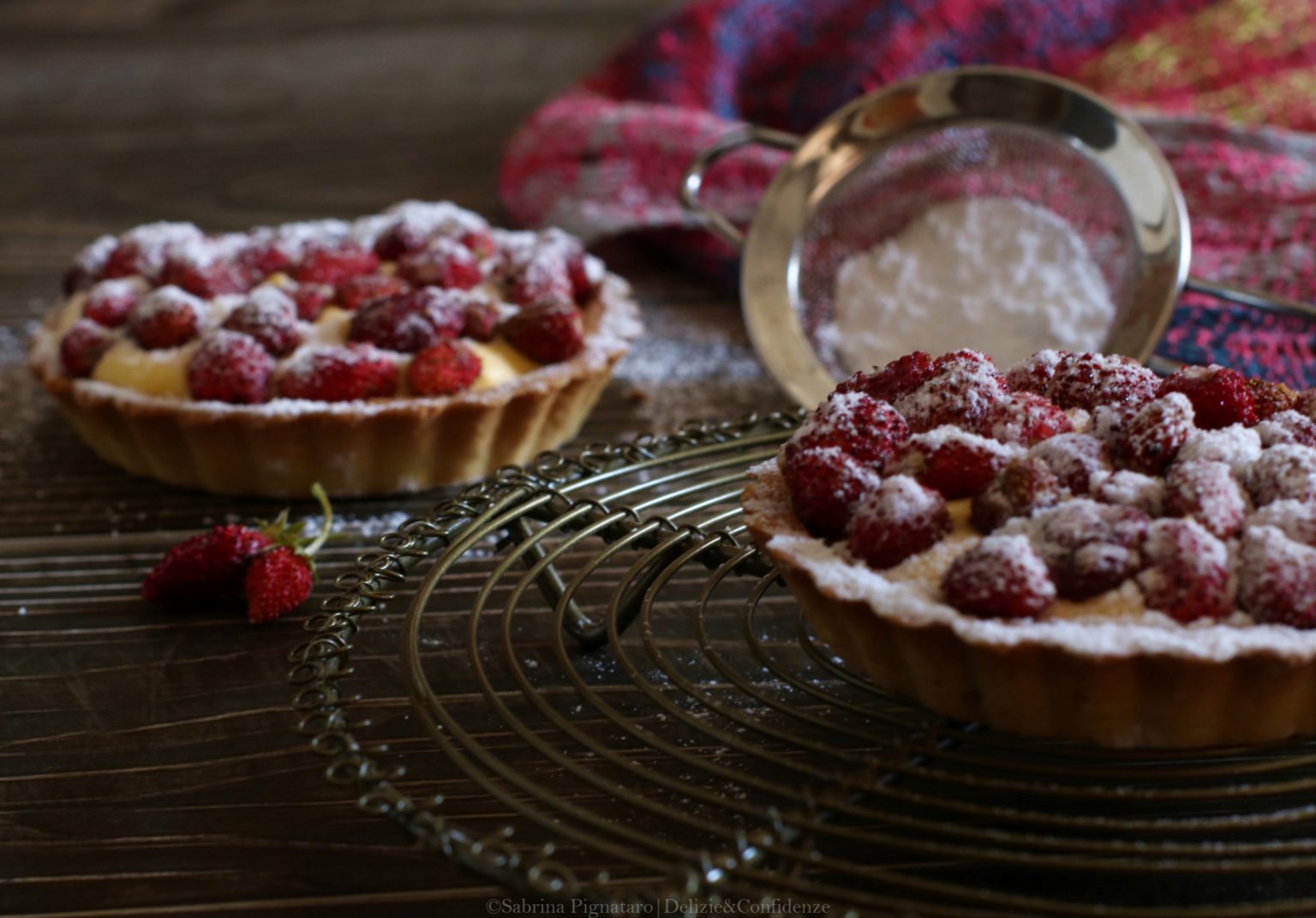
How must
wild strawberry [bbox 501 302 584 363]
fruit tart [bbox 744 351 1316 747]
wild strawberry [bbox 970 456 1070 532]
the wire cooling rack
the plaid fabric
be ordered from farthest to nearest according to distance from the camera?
1. the plaid fabric
2. wild strawberry [bbox 501 302 584 363]
3. wild strawberry [bbox 970 456 1070 532]
4. fruit tart [bbox 744 351 1316 747]
5. the wire cooling rack

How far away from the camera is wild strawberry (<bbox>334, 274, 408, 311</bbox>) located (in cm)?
199

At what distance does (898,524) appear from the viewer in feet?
3.81

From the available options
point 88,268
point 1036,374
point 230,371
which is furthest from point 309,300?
point 1036,374

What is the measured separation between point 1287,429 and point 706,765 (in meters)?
0.65

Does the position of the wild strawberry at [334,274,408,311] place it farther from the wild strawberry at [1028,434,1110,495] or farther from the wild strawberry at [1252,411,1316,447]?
the wild strawberry at [1252,411,1316,447]

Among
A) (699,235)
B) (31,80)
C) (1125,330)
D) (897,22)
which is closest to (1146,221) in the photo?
(1125,330)

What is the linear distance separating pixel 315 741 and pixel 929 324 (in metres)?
1.44

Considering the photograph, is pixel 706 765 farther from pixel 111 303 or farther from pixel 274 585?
pixel 111 303

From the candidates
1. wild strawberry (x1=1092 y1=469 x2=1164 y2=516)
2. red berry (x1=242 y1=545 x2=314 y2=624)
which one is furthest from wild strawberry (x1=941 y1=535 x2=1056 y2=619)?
red berry (x1=242 y1=545 x2=314 y2=624)

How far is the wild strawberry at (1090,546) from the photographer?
3.57ft

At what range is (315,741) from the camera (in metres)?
1.03

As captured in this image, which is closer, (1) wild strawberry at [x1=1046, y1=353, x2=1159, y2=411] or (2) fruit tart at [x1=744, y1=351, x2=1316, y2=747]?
(2) fruit tart at [x1=744, y1=351, x2=1316, y2=747]

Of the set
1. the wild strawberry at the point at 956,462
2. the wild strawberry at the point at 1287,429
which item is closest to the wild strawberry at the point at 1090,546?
the wild strawberry at the point at 956,462

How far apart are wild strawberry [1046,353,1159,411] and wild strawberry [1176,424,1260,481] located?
0.11 metres
